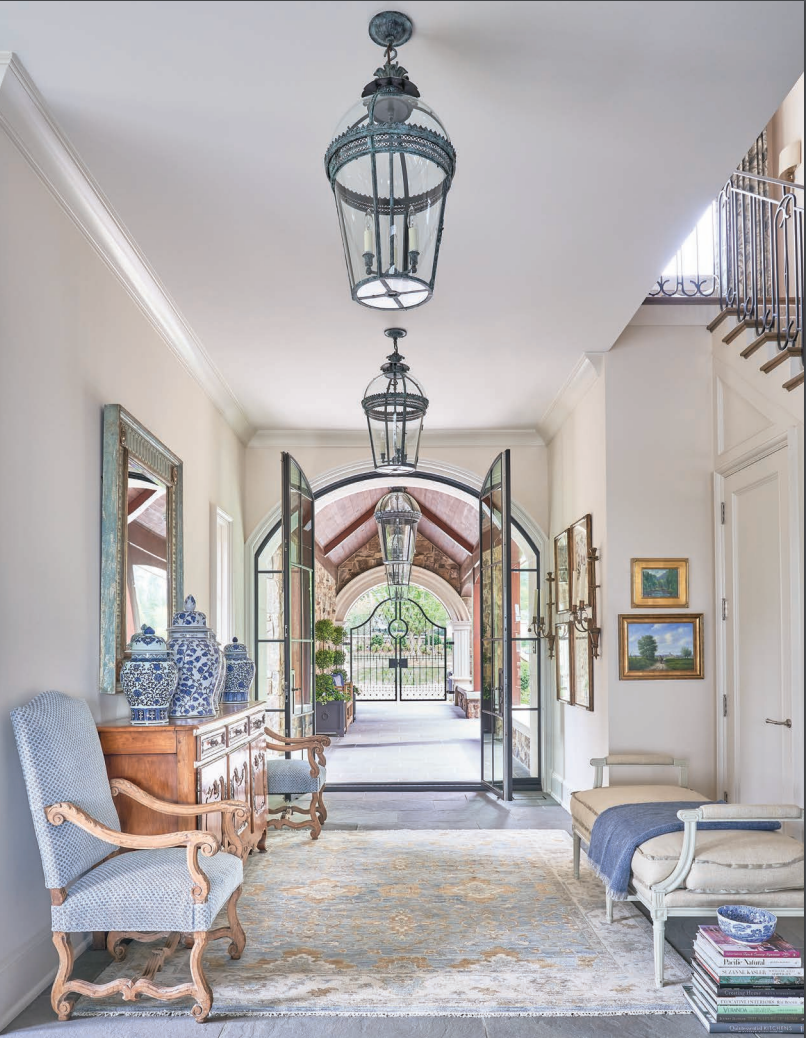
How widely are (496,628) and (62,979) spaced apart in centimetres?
500

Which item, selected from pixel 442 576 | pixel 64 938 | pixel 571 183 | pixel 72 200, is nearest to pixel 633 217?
pixel 571 183

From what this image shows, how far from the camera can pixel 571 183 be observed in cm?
389

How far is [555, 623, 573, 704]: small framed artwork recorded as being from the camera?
282 inches

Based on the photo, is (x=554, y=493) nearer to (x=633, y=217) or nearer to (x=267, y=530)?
(x=267, y=530)

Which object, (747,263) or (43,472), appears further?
(747,263)

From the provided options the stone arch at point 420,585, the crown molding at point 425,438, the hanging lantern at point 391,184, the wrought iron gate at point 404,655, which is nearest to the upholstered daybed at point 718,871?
the hanging lantern at point 391,184

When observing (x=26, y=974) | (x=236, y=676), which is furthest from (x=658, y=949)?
(x=236, y=676)

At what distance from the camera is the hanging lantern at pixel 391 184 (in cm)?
250

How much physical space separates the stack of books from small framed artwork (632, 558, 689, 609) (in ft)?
9.19

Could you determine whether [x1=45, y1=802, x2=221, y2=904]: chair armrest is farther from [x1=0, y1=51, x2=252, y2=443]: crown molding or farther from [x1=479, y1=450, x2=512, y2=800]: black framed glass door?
[x1=479, y1=450, x2=512, y2=800]: black framed glass door

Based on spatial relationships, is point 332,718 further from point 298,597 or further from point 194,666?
point 194,666

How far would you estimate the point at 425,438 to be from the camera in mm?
8789

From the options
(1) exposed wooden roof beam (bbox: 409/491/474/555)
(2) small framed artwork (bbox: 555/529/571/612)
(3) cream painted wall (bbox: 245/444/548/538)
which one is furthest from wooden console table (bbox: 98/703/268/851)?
(1) exposed wooden roof beam (bbox: 409/491/474/555)

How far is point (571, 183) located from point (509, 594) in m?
3.91
